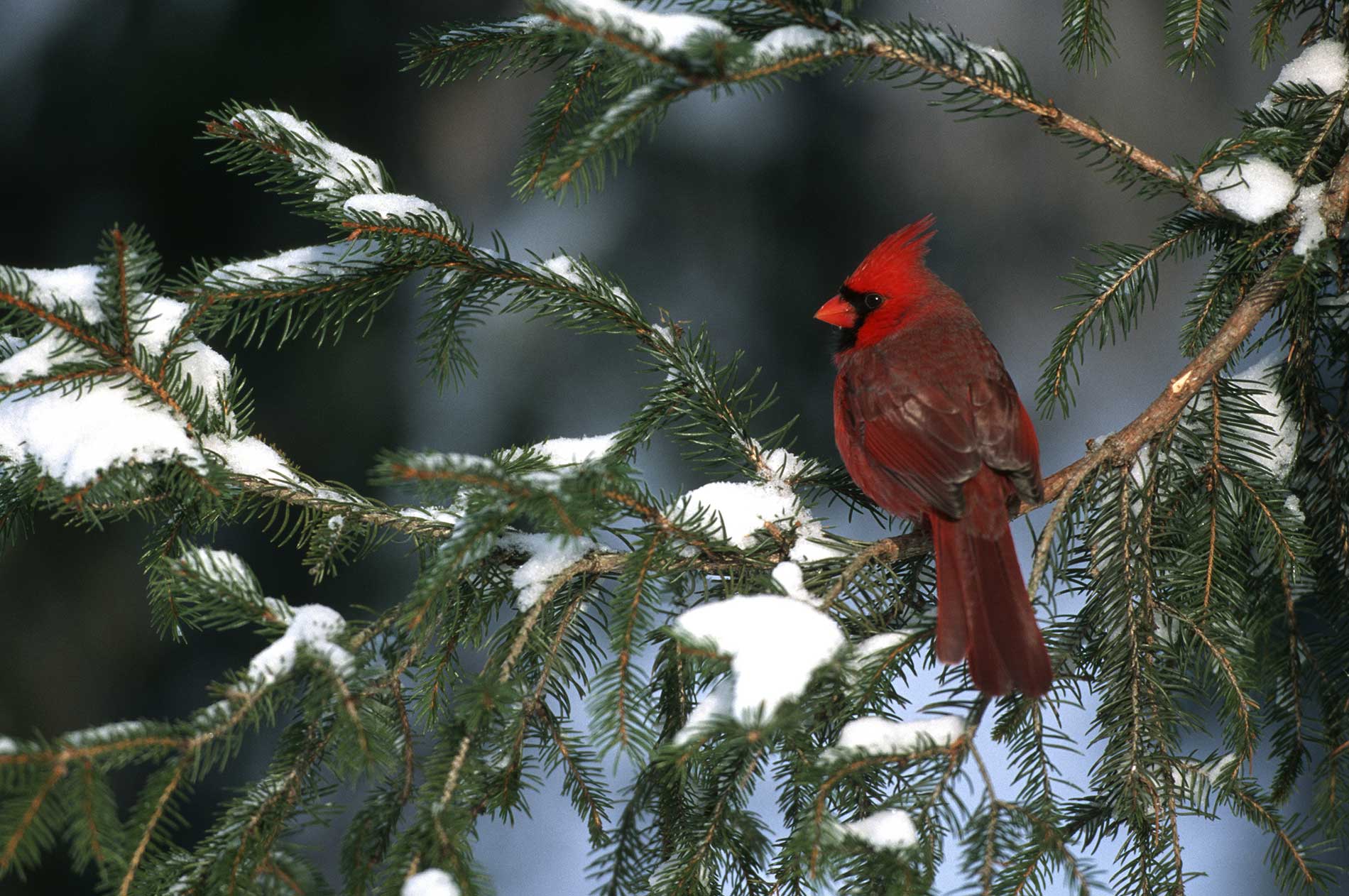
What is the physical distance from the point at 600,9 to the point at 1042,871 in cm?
106

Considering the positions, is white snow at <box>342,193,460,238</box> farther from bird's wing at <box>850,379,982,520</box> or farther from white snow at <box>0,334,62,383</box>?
bird's wing at <box>850,379,982,520</box>

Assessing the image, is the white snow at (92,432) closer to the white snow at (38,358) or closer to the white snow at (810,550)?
the white snow at (38,358)

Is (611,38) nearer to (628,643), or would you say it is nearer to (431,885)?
(628,643)

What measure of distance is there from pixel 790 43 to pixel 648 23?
0.63ft

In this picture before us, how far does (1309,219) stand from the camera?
1.61m

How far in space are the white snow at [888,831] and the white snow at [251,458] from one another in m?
0.91

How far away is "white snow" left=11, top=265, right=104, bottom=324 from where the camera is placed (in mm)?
1211

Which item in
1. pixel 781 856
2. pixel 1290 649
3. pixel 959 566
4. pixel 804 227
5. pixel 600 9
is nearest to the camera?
pixel 600 9

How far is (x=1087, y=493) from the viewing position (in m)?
1.60

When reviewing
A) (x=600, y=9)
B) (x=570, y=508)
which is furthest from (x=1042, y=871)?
(x=600, y=9)

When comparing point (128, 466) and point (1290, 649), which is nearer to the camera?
point (128, 466)

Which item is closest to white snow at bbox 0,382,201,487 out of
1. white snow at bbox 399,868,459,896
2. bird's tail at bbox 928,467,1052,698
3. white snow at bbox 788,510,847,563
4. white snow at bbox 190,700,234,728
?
white snow at bbox 190,700,234,728

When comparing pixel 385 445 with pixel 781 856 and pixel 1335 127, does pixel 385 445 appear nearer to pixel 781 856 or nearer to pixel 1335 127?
pixel 781 856

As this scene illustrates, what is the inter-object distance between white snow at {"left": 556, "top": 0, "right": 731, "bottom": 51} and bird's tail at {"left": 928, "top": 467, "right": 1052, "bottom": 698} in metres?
0.78
